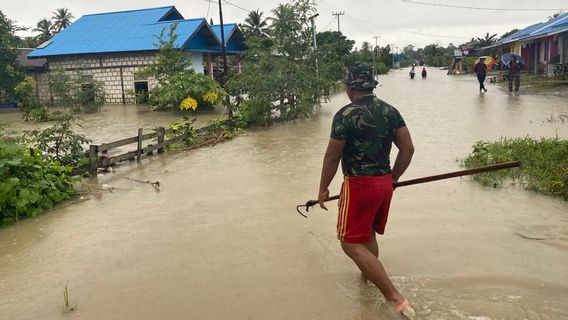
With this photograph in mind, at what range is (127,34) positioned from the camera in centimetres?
2523

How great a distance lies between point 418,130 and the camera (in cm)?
1241

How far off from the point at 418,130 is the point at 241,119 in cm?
533

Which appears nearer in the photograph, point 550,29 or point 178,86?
point 178,86

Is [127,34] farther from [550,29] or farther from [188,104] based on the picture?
[550,29]

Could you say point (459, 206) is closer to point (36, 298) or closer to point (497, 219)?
point (497, 219)

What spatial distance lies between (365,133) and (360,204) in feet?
1.62

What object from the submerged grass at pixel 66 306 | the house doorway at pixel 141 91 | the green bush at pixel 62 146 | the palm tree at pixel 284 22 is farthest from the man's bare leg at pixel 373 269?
the house doorway at pixel 141 91

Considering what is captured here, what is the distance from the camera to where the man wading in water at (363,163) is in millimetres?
3322

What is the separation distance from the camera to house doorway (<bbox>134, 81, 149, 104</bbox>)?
23.8 meters

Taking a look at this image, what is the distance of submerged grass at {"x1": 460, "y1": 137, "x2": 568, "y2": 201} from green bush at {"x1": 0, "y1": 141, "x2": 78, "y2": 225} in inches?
244

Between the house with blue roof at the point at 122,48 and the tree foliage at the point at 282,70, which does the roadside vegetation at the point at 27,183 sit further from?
the house with blue roof at the point at 122,48

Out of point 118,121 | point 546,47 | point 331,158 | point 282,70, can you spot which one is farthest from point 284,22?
point 546,47

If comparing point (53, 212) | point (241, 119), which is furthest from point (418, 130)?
point (53, 212)

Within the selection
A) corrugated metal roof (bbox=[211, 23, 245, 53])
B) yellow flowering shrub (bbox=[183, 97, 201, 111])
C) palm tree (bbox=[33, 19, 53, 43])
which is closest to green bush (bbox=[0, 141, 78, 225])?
yellow flowering shrub (bbox=[183, 97, 201, 111])
